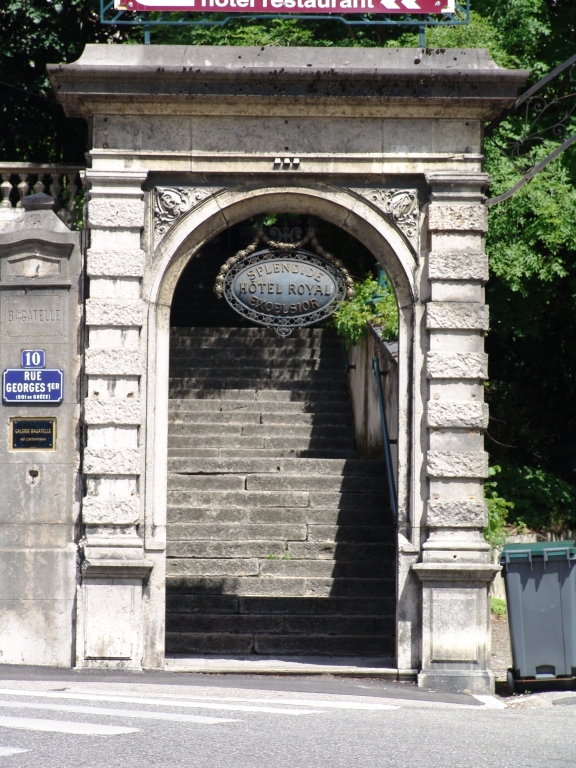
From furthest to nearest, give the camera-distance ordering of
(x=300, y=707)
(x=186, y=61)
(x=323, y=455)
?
1. (x=323, y=455)
2. (x=186, y=61)
3. (x=300, y=707)

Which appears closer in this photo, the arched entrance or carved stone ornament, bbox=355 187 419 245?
carved stone ornament, bbox=355 187 419 245

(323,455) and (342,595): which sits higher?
(323,455)

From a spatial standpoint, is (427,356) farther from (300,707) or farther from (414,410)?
(300,707)

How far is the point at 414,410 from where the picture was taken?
985 centimetres

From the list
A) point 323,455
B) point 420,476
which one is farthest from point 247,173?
point 323,455

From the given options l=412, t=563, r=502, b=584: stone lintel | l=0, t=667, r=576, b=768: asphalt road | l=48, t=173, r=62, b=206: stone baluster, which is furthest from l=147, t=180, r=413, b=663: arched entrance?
l=0, t=667, r=576, b=768: asphalt road

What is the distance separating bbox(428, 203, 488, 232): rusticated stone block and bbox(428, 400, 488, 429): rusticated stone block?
1514mm

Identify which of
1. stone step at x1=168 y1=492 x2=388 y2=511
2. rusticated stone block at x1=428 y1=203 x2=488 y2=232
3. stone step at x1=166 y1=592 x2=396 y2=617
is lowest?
stone step at x1=166 y1=592 x2=396 y2=617

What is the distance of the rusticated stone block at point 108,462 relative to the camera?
380 inches

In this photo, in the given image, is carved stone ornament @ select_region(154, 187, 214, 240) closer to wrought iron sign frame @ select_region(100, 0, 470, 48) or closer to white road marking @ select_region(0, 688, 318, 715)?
wrought iron sign frame @ select_region(100, 0, 470, 48)

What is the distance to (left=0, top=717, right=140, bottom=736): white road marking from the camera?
6156 millimetres

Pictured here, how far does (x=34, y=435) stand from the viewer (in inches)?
392

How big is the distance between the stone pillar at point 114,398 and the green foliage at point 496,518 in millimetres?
5369

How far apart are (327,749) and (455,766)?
0.69 metres
